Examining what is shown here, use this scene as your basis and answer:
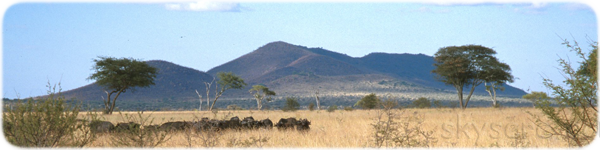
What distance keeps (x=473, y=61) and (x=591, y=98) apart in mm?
34970

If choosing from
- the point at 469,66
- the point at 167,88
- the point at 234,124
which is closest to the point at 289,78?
the point at 167,88

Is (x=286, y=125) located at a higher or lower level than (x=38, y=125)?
lower

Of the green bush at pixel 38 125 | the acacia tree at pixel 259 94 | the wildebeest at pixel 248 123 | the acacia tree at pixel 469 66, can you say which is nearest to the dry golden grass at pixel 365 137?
the wildebeest at pixel 248 123

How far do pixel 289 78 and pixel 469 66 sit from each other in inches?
3487

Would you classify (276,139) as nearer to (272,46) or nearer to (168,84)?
(168,84)

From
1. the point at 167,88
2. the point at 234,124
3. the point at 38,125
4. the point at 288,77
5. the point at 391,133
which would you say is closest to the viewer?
the point at 38,125

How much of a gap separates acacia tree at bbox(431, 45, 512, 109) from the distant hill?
101ft

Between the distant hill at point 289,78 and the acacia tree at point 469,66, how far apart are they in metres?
30.6

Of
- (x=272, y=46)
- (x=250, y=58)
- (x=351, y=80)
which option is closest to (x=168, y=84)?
(x=351, y=80)

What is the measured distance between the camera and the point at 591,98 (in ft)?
22.4

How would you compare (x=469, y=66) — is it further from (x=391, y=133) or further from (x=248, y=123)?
(x=391, y=133)

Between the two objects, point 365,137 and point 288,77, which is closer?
point 365,137

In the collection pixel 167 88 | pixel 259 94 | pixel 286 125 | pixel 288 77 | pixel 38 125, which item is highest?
pixel 288 77

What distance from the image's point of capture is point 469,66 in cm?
3997
